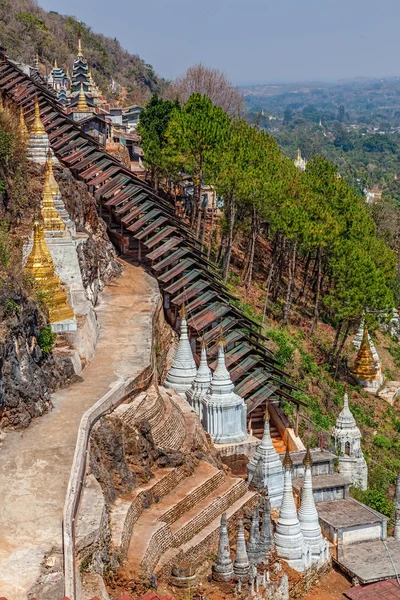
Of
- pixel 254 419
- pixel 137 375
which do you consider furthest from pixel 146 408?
pixel 254 419

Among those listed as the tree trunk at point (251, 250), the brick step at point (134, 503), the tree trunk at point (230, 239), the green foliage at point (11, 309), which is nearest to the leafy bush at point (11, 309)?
the green foliage at point (11, 309)

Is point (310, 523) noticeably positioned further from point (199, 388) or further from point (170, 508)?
point (199, 388)

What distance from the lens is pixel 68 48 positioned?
303ft

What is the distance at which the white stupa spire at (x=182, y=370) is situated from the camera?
98.4 feet

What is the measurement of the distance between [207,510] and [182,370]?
23.9ft

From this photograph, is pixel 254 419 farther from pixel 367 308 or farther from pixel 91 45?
pixel 91 45

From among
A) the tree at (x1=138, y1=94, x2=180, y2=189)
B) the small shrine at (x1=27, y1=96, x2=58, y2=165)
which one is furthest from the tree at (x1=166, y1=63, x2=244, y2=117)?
the small shrine at (x1=27, y1=96, x2=58, y2=165)

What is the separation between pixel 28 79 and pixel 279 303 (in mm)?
16800

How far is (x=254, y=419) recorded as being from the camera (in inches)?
1296

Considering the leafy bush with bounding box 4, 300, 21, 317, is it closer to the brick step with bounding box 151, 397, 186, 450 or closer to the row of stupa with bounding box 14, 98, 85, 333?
the row of stupa with bounding box 14, 98, 85, 333

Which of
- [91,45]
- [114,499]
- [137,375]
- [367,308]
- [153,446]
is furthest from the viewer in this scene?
[91,45]

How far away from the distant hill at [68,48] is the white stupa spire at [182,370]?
51552 millimetres

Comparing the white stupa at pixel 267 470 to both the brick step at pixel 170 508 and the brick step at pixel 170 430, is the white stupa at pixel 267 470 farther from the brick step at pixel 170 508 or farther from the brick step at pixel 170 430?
the brick step at pixel 170 430

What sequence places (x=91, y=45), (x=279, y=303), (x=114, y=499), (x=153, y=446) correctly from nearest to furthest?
(x=114, y=499)
(x=153, y=446)
(x=279, y=303)
(x=91, y=45)
